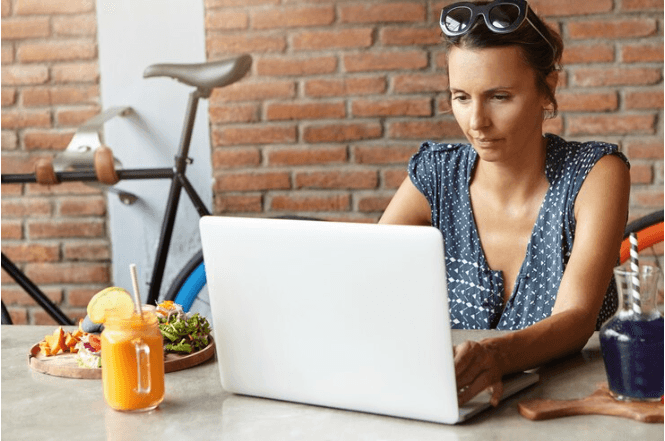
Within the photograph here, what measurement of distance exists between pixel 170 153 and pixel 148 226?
10.5 inches

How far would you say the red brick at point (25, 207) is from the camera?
3039 millimetres

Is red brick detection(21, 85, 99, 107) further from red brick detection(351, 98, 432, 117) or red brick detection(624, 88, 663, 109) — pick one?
red brick detection(624, 88, 663, 109)

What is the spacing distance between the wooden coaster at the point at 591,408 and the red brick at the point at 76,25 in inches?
89.7

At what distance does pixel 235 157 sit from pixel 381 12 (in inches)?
26.5

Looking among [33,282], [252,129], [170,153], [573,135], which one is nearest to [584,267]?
[573,135]

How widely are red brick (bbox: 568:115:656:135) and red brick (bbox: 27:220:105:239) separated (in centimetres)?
162

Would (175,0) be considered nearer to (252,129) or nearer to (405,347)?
(252,129)

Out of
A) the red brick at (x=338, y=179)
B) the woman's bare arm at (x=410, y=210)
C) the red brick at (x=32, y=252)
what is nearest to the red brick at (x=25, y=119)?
the red brick at (x=32, y=252)

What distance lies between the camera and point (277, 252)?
110 centimetres

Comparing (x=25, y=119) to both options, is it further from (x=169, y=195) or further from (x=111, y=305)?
(x=111, y=305)

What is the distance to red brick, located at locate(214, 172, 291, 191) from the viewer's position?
2.91 metres

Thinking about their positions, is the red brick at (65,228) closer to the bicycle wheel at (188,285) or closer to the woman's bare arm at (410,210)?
the bicycle wheel at (188,285)

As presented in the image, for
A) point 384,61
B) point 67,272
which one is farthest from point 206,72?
point 67,272

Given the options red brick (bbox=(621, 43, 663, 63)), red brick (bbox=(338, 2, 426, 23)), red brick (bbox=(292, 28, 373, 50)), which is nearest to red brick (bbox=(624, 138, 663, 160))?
red brick (bbox=(621, 43, 663, 63))
